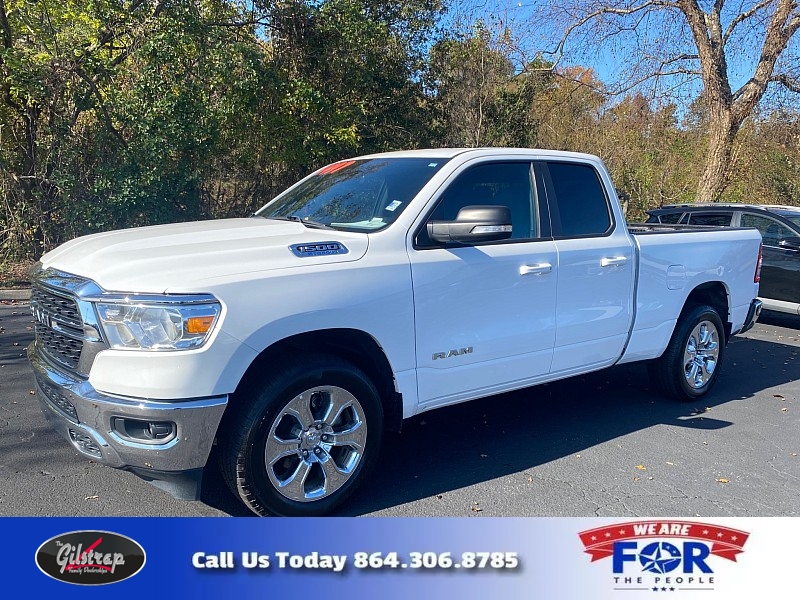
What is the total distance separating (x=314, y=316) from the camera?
3381mm

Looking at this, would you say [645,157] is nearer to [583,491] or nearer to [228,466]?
[583,491]

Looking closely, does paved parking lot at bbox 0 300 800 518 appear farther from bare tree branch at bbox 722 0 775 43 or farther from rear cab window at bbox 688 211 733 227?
bare tree branch at bbox 722 0 775 43

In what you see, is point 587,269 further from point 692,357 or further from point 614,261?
point 692,357

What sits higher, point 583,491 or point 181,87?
point 181,87

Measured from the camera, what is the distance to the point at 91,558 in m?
2.88

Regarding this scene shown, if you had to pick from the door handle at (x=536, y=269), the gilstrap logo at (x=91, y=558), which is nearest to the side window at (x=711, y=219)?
the door handle at (x=536, y=269)

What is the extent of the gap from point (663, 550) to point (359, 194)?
2674 mm

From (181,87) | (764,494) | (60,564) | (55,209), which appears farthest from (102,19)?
(764,494)

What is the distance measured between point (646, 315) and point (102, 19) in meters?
9.81

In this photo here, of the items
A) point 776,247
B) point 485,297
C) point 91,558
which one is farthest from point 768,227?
point 91,558

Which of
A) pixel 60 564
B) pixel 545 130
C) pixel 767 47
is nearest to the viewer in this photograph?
pixel 60 564

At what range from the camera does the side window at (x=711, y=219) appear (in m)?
9.80

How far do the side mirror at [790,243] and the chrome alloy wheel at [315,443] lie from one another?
309 inches

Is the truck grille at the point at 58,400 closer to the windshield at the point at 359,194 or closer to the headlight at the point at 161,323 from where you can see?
the headlight at the point at 161,323
